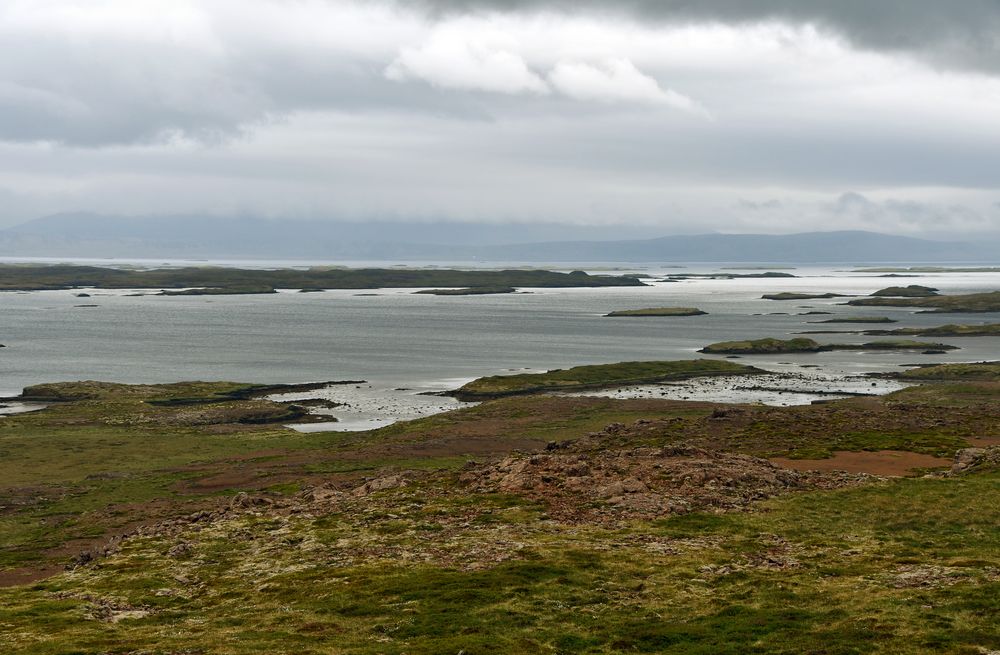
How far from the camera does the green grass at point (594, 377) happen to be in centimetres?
11047

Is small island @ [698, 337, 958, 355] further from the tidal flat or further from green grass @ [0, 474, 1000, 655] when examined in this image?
green grass @ [0, 474, 1000, 655]

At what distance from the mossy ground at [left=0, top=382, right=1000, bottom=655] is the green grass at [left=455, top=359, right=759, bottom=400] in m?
51.7

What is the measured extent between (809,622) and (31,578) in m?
30.3

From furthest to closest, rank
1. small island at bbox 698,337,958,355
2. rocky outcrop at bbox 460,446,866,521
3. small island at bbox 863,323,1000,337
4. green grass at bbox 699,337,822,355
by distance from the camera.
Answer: small island at bbox 863,323,1000,337 < small island at bbox 698,337,958,355 < green grass at bbox 699,337,822,355 < rocky outcrop at bbox 460,446,866,521

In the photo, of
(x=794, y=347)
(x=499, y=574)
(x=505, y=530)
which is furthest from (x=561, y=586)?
(x=794, y=347)

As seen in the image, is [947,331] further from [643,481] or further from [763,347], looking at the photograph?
[643,481]

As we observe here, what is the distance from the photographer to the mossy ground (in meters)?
26.1

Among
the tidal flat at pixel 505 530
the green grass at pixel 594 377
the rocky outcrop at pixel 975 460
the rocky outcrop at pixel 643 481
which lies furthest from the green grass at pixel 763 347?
the rocky outcrop at pixel 643 481

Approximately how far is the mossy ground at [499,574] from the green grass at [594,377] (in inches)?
2034

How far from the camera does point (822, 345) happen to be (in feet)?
533

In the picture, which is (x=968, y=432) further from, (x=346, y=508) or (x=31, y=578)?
(x=31, y=578)

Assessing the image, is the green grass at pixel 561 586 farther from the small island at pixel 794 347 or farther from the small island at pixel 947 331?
the small island at pixel 947 331

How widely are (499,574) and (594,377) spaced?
8842 cm

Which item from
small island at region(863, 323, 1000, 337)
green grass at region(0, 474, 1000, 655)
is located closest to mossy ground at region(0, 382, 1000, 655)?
green grass at region(0, 474, 1000, 655)
